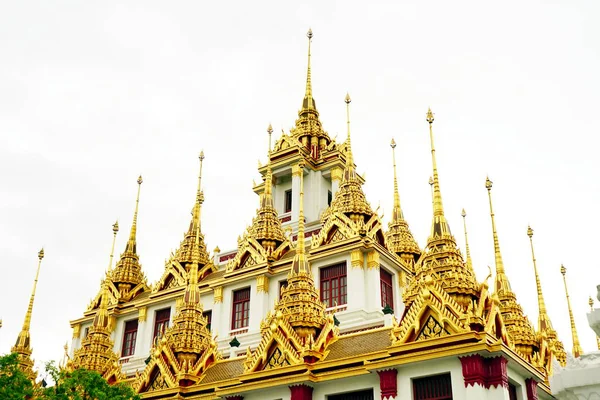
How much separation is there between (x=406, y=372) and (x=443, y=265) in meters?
3.66

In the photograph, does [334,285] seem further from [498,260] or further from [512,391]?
[512,391]

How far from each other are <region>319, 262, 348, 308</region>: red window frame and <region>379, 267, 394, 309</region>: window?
1.77 metres

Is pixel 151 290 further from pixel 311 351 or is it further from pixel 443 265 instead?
pixel 443 265

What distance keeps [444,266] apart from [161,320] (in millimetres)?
21005

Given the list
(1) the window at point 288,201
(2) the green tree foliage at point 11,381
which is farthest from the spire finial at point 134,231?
(2) the green tree foliage at point 11,381

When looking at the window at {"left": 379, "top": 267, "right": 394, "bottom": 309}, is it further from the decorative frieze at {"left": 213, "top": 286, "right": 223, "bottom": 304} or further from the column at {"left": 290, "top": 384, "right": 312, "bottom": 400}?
the column at {"left": 290, "top": 384, "right": 312, "bottom": 400}

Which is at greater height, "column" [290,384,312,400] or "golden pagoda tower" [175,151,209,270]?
"golden pagoda tower" [175,151,209,270]

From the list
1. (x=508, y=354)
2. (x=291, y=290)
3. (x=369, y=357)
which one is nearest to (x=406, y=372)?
(x=369, y=357)

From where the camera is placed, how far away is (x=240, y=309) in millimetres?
35594

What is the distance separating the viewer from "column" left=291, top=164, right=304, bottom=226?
41.2 metres

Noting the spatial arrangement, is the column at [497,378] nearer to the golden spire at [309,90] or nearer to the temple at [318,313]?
the temple at [318,313]

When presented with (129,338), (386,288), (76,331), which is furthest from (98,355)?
(386,288)

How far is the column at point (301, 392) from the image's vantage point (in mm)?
22422

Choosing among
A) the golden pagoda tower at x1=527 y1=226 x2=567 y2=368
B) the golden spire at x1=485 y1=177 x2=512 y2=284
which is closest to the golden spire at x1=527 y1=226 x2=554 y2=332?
the golden pagoda tower at x1=527 y1=226 x2=567 y2=368
